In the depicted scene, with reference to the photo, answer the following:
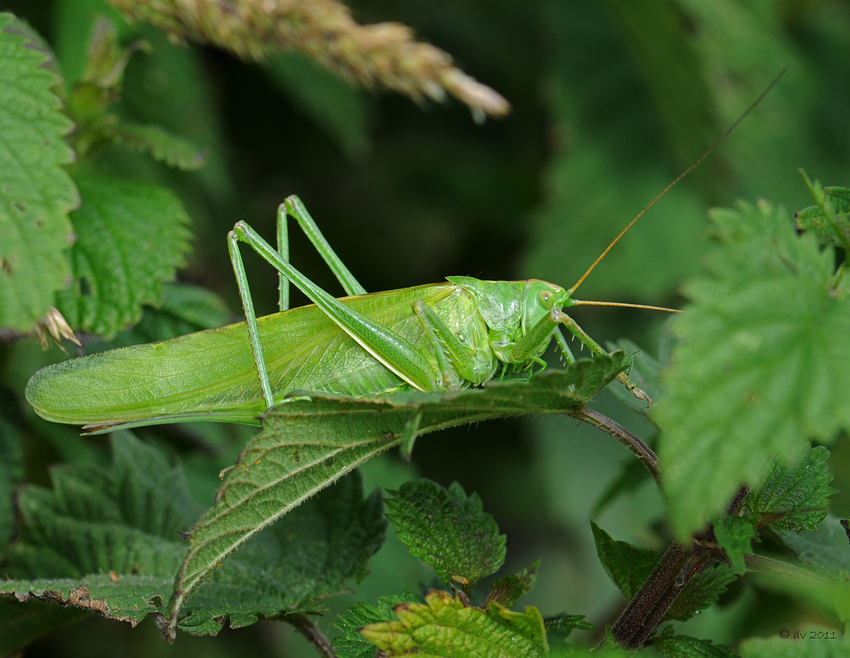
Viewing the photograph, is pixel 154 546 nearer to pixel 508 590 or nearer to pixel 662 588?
pixel 508 590

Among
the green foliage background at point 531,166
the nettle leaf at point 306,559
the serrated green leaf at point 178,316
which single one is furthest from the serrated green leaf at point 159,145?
the nettle leaf at point 306,559

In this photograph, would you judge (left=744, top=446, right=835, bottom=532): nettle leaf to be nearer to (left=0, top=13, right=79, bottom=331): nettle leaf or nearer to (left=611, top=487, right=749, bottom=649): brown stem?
(left=611, top=487, right=749, bottom=649): brown stem

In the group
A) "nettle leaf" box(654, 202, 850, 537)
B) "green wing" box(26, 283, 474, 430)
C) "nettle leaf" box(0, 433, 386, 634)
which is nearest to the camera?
"nettle leaf" box(654, 202, 850, 537)

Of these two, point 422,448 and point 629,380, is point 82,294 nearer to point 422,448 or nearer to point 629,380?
point 629,380

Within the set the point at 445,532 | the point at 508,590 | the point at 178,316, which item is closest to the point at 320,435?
the point at 445,532

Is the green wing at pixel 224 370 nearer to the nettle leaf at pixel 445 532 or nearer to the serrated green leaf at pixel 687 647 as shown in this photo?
the nettle leaf at pixel 445 532

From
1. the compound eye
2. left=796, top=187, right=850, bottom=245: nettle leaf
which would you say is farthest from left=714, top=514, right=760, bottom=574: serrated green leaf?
the compound eye
